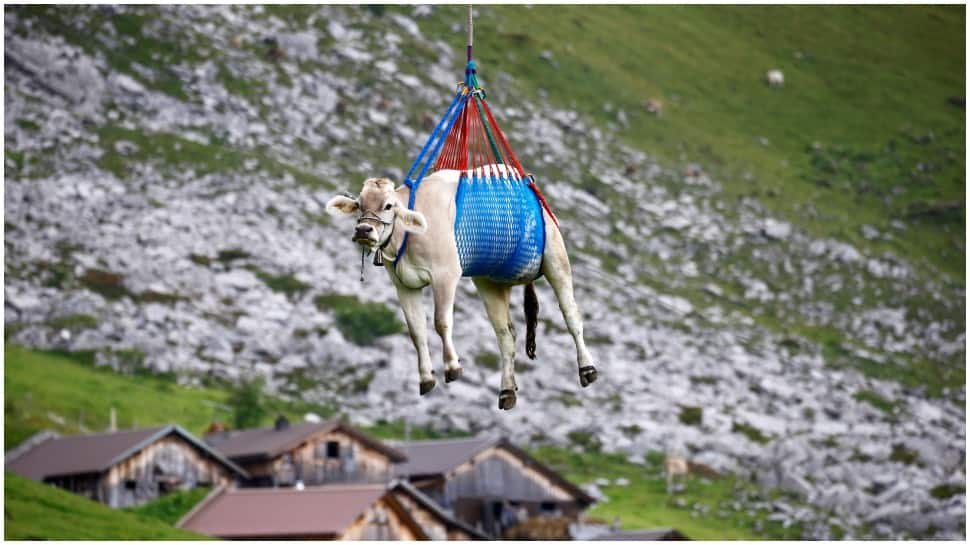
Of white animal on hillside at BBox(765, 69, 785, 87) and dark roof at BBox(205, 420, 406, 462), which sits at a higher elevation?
white animal on hillside at BBox(765, 69, 785, 87)

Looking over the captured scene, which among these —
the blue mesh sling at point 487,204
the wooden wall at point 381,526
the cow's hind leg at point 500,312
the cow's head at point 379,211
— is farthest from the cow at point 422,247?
the wooden wall at point 381,526

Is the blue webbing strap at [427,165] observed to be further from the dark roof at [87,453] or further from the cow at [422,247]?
the dark roof at [87,453]

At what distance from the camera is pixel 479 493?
78.8 m

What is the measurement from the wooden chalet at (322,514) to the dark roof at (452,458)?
449cm

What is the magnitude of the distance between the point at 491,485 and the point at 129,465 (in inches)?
572

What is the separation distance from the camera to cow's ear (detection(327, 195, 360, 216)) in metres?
15.7

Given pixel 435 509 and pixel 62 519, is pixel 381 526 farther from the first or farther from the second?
pixel 62 519

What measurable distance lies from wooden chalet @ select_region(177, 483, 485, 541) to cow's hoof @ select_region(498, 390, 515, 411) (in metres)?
48.0

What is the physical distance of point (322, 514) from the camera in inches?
2596

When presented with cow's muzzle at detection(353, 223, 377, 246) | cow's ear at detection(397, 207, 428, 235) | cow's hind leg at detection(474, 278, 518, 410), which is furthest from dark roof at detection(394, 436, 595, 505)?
cow's muzzle at detection(353, 223, 377, 246)

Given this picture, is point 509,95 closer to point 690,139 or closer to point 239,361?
point 690,139

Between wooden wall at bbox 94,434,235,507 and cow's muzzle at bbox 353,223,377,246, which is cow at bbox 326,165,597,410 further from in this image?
wooden wall at bbox 94,434,235,507

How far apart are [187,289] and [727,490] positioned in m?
30.9

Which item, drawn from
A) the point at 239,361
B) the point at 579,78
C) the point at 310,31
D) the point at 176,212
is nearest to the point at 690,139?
the point at 579,78
